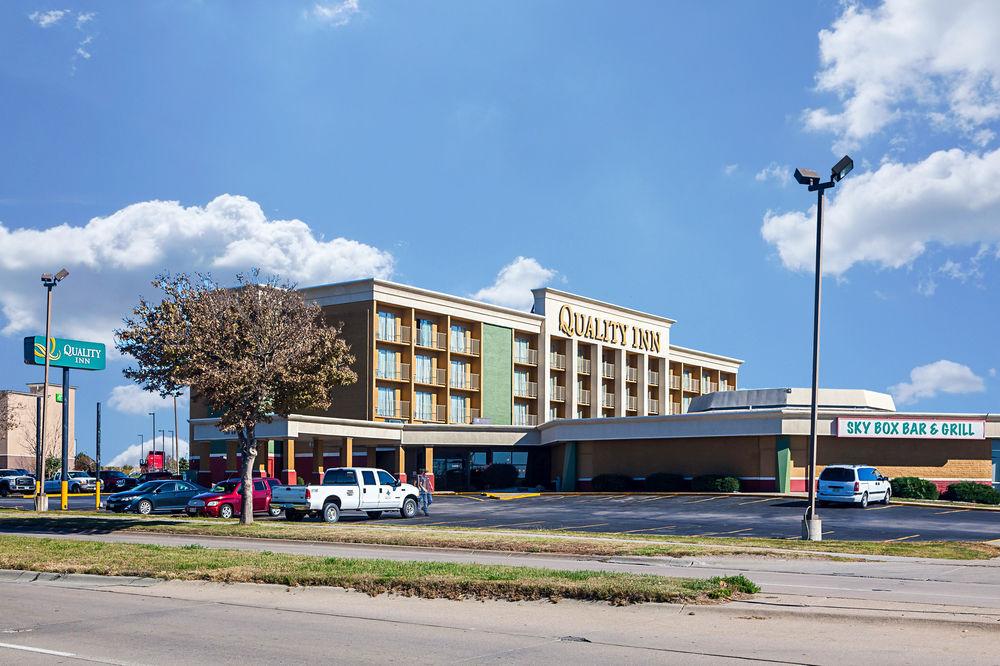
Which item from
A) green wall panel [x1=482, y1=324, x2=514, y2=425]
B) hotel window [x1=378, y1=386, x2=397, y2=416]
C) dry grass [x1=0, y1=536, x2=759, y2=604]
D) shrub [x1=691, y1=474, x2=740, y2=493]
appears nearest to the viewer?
dry grass [x1=0, y1=536, x2=759, y2=604]

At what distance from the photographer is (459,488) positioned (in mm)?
67625

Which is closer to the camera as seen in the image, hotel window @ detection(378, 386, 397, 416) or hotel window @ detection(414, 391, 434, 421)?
hotel window @ detection(378, 386, 397, 416)

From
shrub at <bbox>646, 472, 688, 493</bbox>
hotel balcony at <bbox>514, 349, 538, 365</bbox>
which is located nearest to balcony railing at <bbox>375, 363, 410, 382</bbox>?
hotel balcony at <bbox>514, 349, 538, 365</bbox>

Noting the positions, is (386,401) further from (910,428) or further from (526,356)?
(910,428)

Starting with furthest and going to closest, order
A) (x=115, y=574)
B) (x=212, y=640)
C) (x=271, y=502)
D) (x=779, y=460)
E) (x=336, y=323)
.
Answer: (x=336, y=323) → (x=779, y=460) → (x=271, y=502) → (x=115, y=574) → (x=212, y=640)

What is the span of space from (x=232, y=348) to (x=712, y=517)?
19.1 meters

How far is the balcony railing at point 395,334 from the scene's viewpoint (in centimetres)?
6662

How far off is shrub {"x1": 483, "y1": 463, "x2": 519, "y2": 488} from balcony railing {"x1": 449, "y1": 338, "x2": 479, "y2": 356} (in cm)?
888

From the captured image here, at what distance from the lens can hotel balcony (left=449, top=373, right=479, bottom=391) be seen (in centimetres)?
7188

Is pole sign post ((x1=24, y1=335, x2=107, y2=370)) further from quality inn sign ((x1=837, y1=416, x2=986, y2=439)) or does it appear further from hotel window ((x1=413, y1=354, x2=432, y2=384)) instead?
quality inn sign ((x1=837, y1=416, x2=986, y2=439))

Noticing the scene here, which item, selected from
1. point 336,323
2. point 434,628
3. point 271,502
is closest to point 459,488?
point 336,323

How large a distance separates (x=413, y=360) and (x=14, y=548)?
1835 inches

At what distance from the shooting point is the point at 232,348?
32.8 metres

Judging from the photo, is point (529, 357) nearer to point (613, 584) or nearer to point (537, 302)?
point (537, 302)
